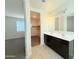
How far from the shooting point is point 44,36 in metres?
6.11

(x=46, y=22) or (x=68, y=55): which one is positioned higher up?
(x=46, y=22)

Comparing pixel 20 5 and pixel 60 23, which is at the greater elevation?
pixel 20 5

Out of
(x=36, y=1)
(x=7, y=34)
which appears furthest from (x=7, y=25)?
(x=36, y=1)

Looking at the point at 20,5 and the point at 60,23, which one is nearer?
the point at 20,5

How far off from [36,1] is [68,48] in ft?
10.4

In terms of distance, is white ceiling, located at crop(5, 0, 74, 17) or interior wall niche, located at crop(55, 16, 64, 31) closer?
white ceiling, located at crop(5, 0, 74, 17)

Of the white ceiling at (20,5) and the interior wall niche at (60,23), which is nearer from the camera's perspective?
the white ceiling at (20,5)

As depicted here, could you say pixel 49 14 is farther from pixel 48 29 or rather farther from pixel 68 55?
pixel 68 55
